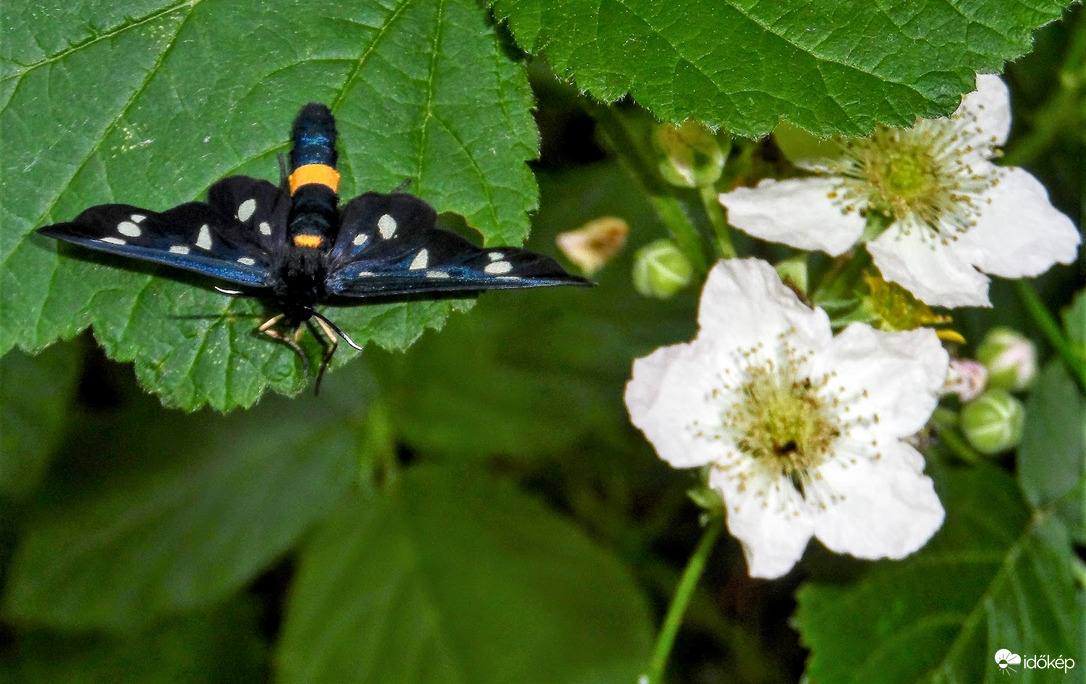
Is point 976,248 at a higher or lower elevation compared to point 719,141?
lower

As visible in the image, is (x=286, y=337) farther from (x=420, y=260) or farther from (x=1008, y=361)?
(x=1008, y=361)

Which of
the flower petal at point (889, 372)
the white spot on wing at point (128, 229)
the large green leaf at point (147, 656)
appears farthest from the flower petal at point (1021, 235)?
the large green leaf at point (147, 656)

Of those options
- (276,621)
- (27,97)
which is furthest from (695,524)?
(27,97)

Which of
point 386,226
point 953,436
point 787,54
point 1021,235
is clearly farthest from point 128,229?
point 953,436

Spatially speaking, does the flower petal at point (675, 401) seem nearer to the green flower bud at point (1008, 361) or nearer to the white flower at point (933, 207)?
the white flower at point (933, 207)

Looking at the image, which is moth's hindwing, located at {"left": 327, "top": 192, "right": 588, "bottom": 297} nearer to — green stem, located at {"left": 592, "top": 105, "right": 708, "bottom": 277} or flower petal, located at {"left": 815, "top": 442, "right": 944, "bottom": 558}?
green stem, located at {"left": 592, "top": 105, "right": 708, "bottom": 277}

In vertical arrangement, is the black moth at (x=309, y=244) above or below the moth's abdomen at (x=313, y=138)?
below

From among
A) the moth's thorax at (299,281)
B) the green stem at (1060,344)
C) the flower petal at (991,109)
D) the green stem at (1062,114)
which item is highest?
the moth's thorax at (299,281)

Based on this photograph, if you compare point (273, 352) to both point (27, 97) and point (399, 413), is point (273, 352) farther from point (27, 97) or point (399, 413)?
point (399, 413)
